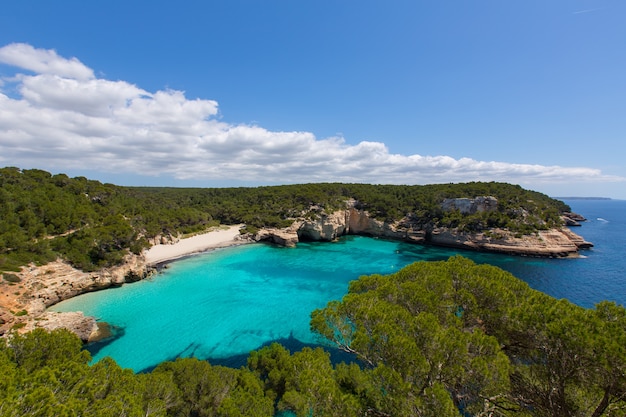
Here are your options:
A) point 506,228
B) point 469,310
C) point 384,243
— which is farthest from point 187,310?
point 506,228

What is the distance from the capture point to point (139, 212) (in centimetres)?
3888

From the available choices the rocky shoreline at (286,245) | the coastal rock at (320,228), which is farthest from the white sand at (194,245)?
the coastal rock at (320,228)

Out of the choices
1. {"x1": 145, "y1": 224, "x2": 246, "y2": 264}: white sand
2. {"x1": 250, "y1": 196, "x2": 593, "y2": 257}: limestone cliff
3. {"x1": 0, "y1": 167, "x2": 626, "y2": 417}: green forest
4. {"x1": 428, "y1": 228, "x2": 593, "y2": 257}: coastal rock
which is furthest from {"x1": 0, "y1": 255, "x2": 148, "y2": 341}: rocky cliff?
{"x1": 428, "y1": 228, "x2": 593, "y2": 257}: coastal rock

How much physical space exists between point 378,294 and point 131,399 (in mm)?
7540

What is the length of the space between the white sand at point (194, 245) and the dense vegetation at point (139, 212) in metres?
2.62

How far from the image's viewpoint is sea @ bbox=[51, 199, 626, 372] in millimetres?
15836

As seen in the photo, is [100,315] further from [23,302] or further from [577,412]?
[577,412]

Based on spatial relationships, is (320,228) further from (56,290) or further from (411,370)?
(411,370)

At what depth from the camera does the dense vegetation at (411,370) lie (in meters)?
5.26

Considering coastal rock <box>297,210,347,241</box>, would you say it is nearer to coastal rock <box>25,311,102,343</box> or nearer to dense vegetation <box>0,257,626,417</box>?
coastal rock <box>25,311,102,343</box>

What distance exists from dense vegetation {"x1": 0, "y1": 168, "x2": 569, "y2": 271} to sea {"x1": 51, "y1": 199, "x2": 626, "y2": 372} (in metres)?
5.04

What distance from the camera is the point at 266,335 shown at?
17.1 meters

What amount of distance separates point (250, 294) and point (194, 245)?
65.7 ft

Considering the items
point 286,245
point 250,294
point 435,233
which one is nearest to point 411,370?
point 250,294
